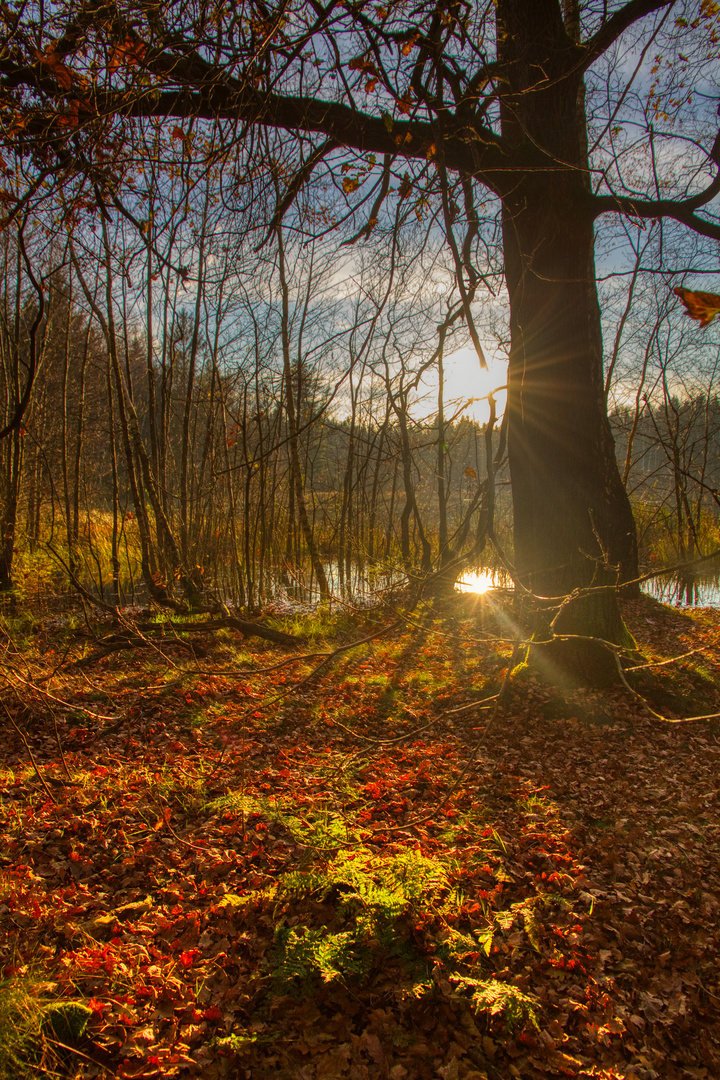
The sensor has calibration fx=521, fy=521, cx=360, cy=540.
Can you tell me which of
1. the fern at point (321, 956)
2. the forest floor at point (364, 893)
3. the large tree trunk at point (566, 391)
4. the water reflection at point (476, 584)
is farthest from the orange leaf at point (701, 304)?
the large tree trunk at point (566, 391)

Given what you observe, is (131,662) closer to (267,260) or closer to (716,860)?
(267,260)

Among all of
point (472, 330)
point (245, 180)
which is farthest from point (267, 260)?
point (472, 330)

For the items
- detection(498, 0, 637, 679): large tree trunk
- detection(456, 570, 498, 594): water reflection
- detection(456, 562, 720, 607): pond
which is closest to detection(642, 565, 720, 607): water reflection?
detection(456, 562, 720, 607): pond

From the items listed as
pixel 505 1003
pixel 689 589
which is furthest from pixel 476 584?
pixel 689 589

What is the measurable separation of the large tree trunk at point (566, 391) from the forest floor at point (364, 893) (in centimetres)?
88

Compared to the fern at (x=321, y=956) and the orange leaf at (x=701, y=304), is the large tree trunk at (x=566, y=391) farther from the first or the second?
the orange leaf at (x=701, y=304)

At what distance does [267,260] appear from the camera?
2852 mm

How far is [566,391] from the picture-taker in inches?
167

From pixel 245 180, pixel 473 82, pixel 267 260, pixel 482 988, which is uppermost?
pixel 473 82

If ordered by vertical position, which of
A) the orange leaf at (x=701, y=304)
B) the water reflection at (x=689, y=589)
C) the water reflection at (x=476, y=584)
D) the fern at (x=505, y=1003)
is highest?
the orange leaf at (x=701, y=304)

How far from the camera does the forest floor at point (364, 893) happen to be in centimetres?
174

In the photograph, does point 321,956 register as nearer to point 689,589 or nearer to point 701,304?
point 701,304

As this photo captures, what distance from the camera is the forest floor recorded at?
1.74 meters

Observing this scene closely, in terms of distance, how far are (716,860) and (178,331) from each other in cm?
950
